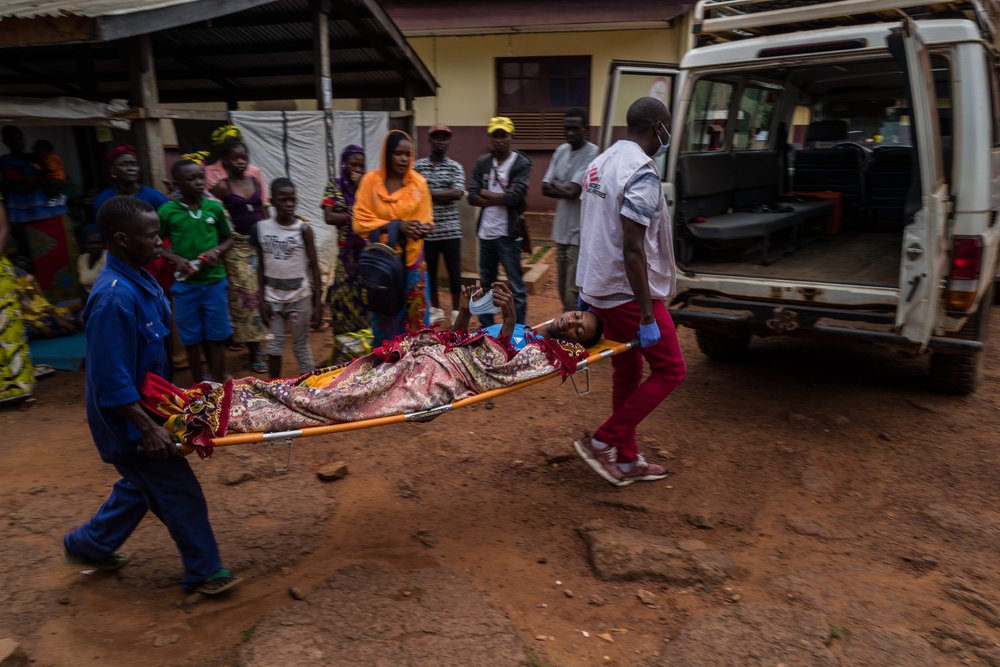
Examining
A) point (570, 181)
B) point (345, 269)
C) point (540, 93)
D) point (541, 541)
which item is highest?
point (540, 93)

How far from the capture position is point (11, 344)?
16.1 feet

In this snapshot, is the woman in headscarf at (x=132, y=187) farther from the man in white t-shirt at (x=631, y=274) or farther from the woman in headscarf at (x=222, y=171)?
the man in white t-shirt at (x=631, y=274)

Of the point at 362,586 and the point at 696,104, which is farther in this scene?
the point at 696,104

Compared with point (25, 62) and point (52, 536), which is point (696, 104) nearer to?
point (52, 536)

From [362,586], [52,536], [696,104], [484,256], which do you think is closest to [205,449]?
[362,586]

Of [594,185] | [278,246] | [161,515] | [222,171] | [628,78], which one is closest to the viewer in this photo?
[161,515]

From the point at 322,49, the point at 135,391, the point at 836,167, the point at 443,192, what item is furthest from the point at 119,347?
the point at 836,167

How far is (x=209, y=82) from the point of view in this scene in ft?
31.9

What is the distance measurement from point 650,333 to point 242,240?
3.15 meters

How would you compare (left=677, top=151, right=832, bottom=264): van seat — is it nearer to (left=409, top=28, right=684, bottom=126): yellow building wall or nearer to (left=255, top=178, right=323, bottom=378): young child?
(left=255, top=178, right=323, bottom=378): young child

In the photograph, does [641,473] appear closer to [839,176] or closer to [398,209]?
[398,209]

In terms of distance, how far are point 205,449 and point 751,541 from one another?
2435mm

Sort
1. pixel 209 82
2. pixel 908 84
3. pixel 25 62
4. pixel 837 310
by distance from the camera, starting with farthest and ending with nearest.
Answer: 1. pixel 209 82
2. pixel 25 62
3. pixel 837 310
4. pixel 908 84

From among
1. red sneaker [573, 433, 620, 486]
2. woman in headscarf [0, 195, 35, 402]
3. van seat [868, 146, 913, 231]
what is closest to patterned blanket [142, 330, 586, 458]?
red sneaker [573, 433, 620, 486]
